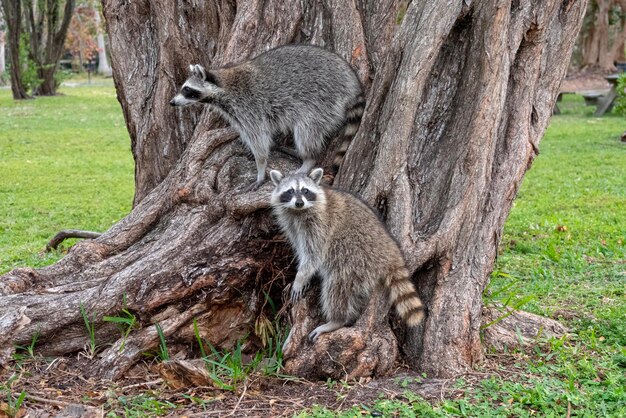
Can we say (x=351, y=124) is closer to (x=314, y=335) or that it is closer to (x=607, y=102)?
(x=314, y=335)

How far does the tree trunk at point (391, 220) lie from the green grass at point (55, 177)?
2172 millimetres

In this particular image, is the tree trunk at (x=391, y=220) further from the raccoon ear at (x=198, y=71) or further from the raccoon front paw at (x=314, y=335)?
the raccoon ear at (x=198, y=71)

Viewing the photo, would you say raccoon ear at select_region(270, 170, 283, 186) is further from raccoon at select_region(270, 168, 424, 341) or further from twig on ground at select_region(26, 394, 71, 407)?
twig on ground at select_region(26, 394, 71, 407)

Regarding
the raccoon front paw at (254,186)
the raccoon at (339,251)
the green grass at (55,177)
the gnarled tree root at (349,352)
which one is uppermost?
the raccoon front paw at (254,186)

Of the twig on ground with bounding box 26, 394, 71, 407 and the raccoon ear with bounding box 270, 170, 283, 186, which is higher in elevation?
the raccoon ear with bounding box 270, 170, 283, 186

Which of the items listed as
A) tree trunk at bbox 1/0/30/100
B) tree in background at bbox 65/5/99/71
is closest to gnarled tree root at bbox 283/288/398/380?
tree trunk at bbox 1/0/30/100

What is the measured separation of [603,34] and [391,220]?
2473cm

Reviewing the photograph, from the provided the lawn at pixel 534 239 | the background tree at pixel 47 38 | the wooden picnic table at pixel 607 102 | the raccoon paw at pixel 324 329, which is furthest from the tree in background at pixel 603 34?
the raccoon paw at pixel 324 329

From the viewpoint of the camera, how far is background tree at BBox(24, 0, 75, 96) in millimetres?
23219

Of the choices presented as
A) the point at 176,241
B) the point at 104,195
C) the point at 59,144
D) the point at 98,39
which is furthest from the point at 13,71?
the point at 98,39

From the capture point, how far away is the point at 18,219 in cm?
812

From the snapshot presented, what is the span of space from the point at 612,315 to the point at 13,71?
65.6 feet

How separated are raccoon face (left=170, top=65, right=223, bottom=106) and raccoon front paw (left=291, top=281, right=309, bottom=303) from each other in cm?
135

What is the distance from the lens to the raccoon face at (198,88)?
15.6 feet
